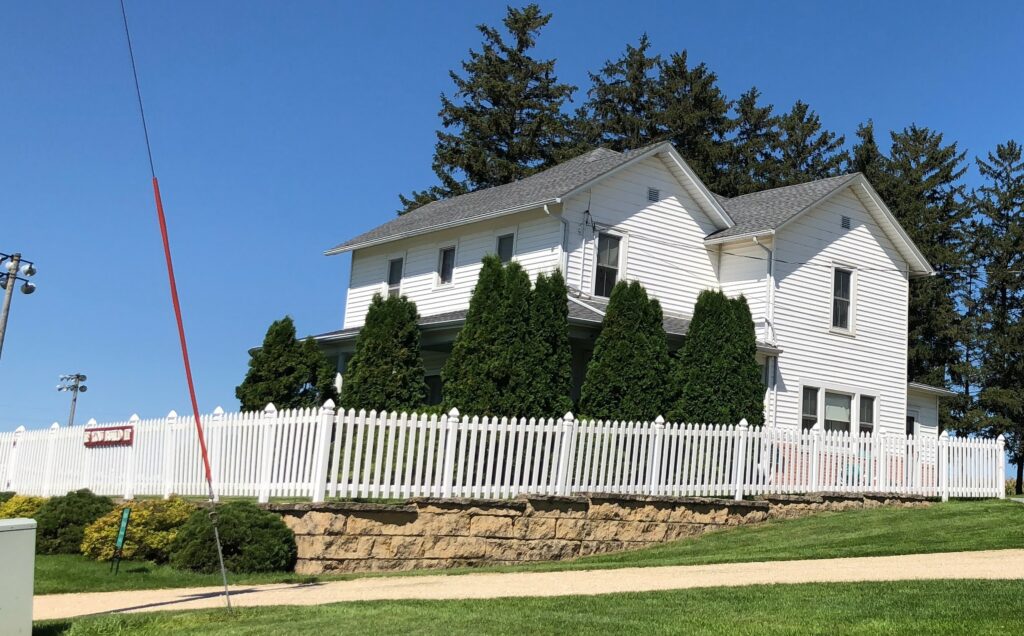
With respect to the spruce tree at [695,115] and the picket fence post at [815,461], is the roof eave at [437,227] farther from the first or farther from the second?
the spruce tree at [695,115]

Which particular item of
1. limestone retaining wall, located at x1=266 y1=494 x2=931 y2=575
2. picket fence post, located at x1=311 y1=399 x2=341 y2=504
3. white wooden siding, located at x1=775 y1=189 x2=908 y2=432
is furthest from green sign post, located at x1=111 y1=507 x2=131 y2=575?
white wooden siding, located at x1=775 y1=189 x2=908 y2=432

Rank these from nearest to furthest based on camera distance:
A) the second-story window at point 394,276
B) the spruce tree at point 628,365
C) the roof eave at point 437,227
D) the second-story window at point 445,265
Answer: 1. the spruce tree at point 628,365
2. the roof eave at point 437,227
3. the second-story window at point 445,265
4. the second-story window at point 394,276

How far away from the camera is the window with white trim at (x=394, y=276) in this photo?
1105 inches

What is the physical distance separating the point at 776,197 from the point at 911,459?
878 cm

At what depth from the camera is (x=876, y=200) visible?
26.4 meters

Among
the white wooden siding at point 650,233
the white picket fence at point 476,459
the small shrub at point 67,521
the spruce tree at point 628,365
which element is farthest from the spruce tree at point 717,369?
the small shrub at point 67,521

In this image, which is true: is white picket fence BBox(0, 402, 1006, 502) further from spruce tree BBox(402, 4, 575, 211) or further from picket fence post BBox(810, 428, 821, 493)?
spruce tree BBox(402, 4, 575, 211)

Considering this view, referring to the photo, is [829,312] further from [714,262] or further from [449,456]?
[449,456]

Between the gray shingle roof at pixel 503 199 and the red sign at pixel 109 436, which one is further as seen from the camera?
the gray shingle roof at pixel 503 199

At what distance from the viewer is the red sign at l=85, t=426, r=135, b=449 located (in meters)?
18.4

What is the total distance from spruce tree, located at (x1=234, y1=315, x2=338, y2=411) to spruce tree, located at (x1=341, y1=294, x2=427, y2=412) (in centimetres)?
192

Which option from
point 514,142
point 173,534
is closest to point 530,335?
point 173,534

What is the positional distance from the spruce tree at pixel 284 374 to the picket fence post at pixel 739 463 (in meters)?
9.10

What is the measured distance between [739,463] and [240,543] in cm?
859
